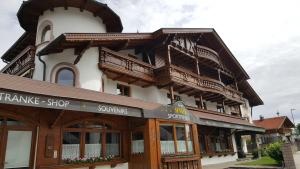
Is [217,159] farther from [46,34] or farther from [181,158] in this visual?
[46,34]

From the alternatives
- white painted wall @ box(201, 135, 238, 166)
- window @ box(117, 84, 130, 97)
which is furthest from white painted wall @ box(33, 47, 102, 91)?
white painted wall @ box(201, 135, 238, 166)

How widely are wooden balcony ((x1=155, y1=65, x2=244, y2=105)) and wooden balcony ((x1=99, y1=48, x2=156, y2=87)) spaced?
0.85m

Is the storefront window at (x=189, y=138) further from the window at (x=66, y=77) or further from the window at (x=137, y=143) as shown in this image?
the window at (x=66, y=77)

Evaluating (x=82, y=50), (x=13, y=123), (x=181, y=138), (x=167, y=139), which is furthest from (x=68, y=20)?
(x=181, y=138)

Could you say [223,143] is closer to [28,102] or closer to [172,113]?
[172,113]

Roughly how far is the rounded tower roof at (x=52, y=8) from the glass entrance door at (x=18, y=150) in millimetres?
8594

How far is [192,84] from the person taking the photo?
18.2 m

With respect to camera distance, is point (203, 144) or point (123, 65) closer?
point (123, 65)

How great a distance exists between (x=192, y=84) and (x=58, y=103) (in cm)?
1179

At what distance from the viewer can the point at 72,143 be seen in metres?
10.0

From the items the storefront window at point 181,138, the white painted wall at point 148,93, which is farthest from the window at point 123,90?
the storefront window at point 181,138

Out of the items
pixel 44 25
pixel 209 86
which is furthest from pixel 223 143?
pixel 44 25

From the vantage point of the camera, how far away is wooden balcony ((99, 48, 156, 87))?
14.0m

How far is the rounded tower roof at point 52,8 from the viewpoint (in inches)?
569
